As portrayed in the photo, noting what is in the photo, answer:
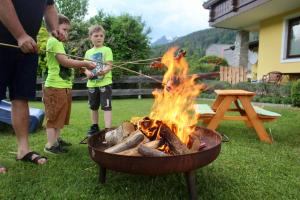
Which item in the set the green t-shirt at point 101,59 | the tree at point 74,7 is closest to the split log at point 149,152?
the green t-shirt at point 101,59

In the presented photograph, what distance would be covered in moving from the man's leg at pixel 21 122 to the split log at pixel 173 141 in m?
1.54

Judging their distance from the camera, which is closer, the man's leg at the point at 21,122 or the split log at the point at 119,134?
the split log at the point at 119,134

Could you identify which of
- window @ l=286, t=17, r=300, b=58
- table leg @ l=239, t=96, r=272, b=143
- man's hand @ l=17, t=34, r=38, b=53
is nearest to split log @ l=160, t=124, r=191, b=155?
man's hand @ l=17, t=34, r=38, b=53

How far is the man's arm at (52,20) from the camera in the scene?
3887mm

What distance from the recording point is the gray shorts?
4973 millimetres

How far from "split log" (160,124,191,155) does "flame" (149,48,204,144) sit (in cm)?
23

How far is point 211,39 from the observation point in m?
52.0

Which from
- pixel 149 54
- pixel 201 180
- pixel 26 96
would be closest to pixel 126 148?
pixel 201 180

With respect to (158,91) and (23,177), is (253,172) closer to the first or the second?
(158,91)

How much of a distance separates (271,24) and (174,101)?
12125mm

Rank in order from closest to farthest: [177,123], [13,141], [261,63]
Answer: [177,123] < [13,141] < [261,63]

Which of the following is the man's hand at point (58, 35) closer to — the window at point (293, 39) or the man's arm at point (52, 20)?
the man's arm at point (52, 20)

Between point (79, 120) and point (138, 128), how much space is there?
3.97 metres

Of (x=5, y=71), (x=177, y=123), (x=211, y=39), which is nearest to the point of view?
(x=177, y=123)
